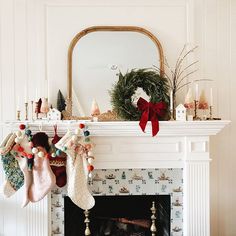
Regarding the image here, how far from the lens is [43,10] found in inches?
106

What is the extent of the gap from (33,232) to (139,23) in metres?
1.78

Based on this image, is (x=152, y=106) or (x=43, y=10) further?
(x=43, y=10)

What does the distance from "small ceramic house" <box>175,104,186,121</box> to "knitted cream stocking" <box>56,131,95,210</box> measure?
2.37ft

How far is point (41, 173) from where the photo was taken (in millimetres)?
2471

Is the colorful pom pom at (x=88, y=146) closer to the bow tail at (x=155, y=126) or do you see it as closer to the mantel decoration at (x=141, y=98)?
the mantel decoration at (x=141, y=98)

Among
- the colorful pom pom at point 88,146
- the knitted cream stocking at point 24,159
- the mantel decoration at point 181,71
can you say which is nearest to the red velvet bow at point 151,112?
the mantel decoration at point 181,71

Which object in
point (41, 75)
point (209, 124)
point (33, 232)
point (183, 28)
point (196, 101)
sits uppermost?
point (183, 28)

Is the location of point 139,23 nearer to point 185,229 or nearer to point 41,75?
point 41,75

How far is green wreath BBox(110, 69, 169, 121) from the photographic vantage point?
2529mm

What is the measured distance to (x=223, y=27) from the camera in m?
2.79

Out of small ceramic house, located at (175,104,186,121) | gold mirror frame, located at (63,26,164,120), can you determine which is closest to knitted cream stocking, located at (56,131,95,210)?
gold mirror frame, located at (63,26,164,120)

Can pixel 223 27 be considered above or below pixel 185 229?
above

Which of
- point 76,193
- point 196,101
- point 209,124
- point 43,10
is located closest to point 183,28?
point 196,101

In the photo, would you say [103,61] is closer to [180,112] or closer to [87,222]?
[180,112]
